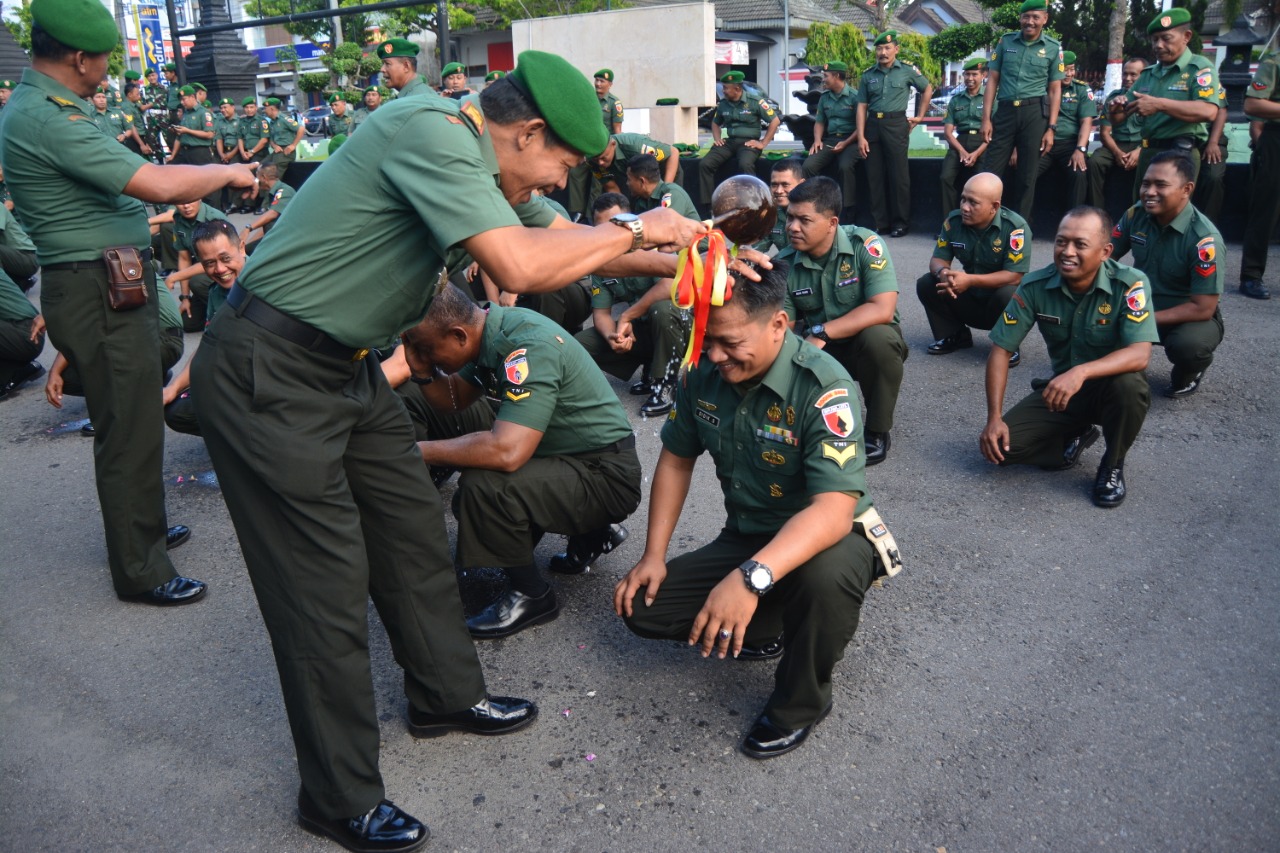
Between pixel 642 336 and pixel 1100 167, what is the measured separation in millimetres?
5700

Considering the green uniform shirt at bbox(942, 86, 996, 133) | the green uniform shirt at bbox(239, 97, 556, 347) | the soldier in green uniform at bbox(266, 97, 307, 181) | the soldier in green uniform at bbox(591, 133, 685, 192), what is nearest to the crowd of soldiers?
the green uniform shirt at bbox(239, 97, 556, 347)

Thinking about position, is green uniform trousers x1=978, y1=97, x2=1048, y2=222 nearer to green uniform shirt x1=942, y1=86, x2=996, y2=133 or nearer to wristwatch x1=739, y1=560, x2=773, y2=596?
green uniform shirt x1=942, y1=86, x2=996, y2=133

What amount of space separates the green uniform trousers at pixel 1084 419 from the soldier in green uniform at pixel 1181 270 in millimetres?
1041

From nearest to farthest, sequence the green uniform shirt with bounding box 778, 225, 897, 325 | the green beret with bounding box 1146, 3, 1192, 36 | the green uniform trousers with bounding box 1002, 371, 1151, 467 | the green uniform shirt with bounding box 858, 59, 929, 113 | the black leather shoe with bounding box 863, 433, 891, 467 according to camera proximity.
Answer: the green uniform trousers with bounding box 1002, 371, 1151, 467 < the black leather shoe with bounding box 863, 433, 891, 467 < the green uniform shirt with bounding box 778, 225, 897, 325 < the green beret with bounding box 1146, 3, 1192, 36 < the green uniform shirt with bounding box 858, 59, 929, 113

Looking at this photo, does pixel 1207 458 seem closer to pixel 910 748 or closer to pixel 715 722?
pixel 910 748

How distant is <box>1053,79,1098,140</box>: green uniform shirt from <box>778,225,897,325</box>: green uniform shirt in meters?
5.11

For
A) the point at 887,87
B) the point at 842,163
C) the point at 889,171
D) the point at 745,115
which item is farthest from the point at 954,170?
the point at 745,115

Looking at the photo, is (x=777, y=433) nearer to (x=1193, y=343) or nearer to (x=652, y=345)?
(x=652, y=345)

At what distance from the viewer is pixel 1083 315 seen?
446 centimetres

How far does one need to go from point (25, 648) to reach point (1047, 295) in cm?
446

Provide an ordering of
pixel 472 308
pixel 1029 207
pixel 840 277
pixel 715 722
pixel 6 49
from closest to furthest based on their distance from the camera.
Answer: pixel 715 722 → pixel 472 308 → pixel 840 277 → pixel 1029 207 → pixel 6 49

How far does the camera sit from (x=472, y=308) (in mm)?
3422

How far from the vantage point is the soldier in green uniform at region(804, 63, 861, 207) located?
33.8 feet

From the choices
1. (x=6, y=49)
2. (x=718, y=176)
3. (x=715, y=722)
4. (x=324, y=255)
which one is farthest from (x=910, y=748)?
(x=6, y=49)
